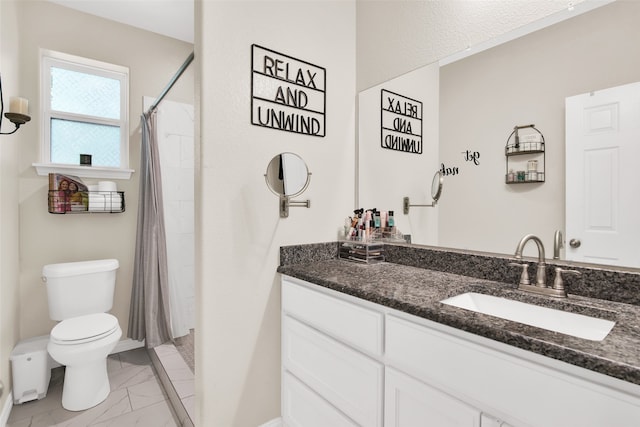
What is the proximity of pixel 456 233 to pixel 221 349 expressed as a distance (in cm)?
124

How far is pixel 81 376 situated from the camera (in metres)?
1.97

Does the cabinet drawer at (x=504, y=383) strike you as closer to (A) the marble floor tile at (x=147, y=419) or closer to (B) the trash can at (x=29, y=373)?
(A) the marble floor tile at (x=147, y=419)

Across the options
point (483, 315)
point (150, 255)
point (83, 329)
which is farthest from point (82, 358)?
point (483, 315)

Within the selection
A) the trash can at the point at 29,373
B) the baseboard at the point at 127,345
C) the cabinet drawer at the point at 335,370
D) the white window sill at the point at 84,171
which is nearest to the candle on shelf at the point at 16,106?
the white window sill at the point at 84,171

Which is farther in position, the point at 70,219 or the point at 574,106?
the point at 70,219

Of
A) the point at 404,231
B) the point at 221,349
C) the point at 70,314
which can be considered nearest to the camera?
the point at 221,349

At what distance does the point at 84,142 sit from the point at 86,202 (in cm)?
56

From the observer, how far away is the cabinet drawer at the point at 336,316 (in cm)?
116

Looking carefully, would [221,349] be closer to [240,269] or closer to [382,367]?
[240,269]

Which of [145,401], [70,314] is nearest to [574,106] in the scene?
[145,401]

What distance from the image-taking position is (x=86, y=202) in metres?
2.45

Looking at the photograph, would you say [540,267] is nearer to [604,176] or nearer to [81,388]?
[604,176]

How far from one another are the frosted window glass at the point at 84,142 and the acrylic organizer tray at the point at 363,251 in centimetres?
218

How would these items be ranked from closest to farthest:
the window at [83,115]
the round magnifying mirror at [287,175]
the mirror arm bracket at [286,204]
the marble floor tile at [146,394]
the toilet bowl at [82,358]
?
the round magnifying mirror at [287,175]
the mirror arm bracket at [286,204]
the toilet bowl at [82,358]
the marble floor tile at [146,394]
the window at [83,115]
